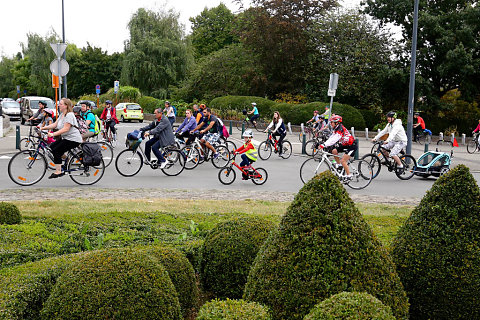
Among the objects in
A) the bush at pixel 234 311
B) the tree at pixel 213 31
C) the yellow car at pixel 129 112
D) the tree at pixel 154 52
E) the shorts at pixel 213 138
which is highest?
the tree at pixel 213 31

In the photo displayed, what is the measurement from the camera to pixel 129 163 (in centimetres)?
1401

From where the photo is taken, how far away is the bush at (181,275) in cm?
389

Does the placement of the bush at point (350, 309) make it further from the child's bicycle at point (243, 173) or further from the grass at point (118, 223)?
the child's bicycle at point (243, 173)

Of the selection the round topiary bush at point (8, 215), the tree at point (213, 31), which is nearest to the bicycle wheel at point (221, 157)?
the round topiary bush at point (8, 215)

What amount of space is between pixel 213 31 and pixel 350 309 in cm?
8120

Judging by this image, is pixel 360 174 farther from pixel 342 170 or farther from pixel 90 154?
pixel 90 154

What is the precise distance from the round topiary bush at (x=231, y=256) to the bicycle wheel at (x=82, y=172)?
319 inches

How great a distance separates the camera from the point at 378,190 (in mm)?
12984

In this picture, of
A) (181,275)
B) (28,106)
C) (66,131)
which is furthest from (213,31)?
(181,275)

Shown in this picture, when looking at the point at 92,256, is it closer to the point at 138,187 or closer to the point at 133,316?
the point at 133,316

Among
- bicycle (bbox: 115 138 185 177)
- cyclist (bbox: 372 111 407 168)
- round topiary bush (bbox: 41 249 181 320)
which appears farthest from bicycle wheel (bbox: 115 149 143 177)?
round topiary bush (bbox: 41 249 181 320)

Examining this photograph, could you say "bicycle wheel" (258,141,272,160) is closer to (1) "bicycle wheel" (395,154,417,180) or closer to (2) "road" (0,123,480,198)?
(2) "road" (0,123,480,198)

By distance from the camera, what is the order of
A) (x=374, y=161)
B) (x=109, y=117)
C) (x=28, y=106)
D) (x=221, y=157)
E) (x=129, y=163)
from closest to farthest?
(x=129, y=163)
(x=374, y=161)
(x=221, y=157)
(x=109, y=117)
(x=28, y=106)

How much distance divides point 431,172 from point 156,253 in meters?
12.6
